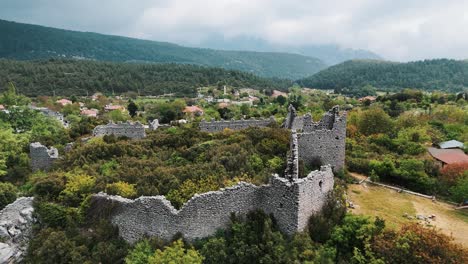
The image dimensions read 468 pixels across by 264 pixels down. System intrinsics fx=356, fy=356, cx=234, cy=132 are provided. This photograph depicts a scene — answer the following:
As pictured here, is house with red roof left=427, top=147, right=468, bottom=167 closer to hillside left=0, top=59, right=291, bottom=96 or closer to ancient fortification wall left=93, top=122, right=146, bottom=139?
ancient fortification wall left=93, top=122, right=146, bottom=139

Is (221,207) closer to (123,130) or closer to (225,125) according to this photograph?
(225,125)

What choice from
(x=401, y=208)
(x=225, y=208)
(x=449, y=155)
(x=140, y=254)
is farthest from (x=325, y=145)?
(x=449, y=155)

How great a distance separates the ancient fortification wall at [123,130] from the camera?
1382 inches

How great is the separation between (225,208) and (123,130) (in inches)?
937

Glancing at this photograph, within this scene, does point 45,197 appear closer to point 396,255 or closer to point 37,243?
point 37,243

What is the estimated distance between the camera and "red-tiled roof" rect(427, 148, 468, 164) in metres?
25.4

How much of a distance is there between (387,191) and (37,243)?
1861 cm

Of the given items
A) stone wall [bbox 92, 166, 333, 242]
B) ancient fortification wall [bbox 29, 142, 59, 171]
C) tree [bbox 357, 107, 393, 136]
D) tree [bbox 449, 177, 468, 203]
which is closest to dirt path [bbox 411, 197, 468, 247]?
tree [bbox 449, 177, 468, 203]

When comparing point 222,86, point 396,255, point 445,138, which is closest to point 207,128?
point 445,138

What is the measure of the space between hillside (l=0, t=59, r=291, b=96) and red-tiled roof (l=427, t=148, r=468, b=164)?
96469mm

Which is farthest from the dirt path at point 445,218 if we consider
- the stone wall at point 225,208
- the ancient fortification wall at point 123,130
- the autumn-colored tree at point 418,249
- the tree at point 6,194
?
the ancient fortification wall at point 123,130

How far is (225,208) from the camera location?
14.8 m

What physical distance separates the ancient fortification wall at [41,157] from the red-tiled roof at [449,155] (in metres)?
29.4

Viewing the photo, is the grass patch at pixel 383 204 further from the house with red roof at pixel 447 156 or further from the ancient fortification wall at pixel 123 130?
the ancient fortification wall at pixel 123 130
